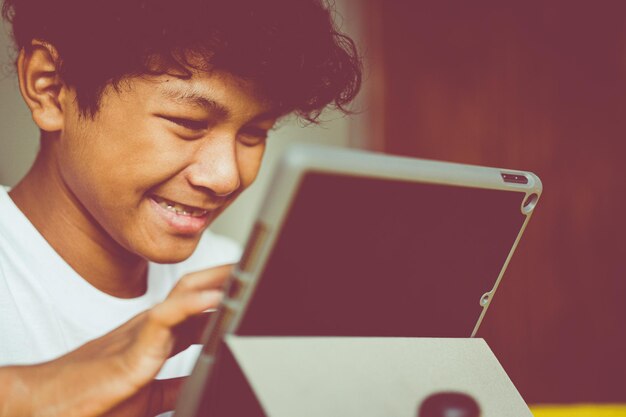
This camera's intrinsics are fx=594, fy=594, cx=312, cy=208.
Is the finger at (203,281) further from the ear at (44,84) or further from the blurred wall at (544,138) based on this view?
the blurred wall at (544,138)

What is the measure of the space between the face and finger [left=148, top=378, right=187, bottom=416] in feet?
0.70

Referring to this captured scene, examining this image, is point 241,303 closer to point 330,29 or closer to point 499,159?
point 330,29

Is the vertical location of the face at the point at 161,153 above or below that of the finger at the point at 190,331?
above

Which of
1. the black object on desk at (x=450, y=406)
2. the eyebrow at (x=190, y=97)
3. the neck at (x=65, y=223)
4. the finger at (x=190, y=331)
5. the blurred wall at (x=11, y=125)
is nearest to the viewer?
the black object on desk at (x=450, y=406)

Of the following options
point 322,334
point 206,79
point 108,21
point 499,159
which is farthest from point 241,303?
point 499,159

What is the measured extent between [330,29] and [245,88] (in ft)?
0.86

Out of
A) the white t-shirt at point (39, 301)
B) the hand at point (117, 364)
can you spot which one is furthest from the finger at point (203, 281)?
the white t-shirt at point (39, 301)

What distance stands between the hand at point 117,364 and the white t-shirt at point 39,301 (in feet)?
1.00

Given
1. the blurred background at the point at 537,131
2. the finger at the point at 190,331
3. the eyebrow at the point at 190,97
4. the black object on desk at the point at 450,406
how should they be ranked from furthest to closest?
1. the blurred background at the point at 537,131
2. the eyebrow at the point at 190,97
3. the finger at the point at 190,331
4. the black object on desk at the point at 450,406

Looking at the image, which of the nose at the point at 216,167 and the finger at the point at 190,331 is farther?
the nose at the point at 216,167

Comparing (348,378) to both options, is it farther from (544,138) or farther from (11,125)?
(544,138)

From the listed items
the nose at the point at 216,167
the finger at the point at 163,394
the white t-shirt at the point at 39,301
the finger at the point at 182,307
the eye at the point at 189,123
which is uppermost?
the eye at the point at 189,123

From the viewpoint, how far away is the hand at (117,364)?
0.49 metres

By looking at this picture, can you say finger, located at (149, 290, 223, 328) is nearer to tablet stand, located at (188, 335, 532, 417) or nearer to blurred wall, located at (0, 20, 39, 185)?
tablet stand, located at (188, 335, 532, 417)
